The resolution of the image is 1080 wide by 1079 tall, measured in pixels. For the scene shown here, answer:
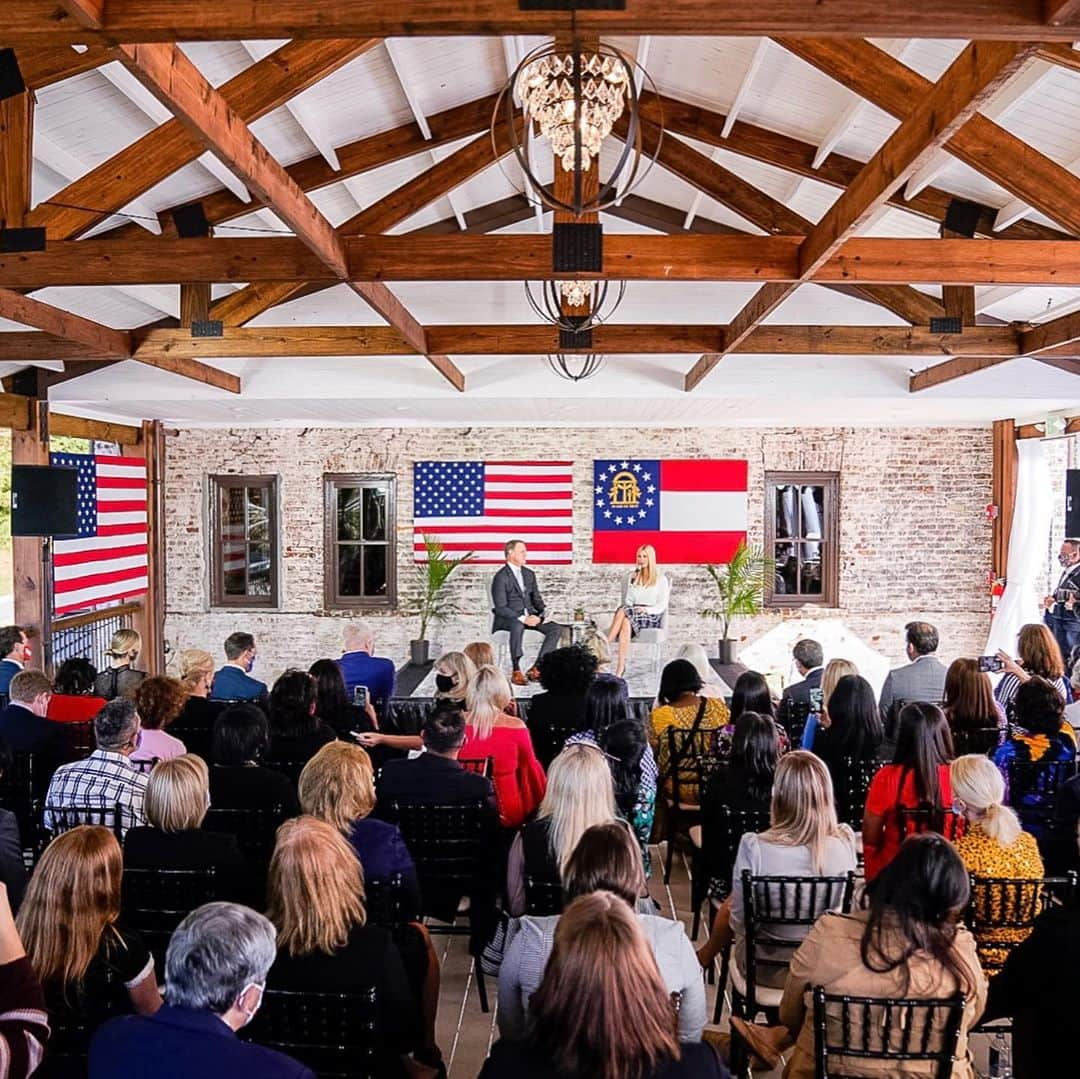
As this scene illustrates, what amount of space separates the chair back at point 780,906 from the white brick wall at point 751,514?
29.4 feet

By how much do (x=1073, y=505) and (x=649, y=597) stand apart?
397cm

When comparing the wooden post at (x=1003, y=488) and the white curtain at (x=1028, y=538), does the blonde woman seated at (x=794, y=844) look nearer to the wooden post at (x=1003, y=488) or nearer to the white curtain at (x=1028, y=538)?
the white curtain at (x=1028, y=538)

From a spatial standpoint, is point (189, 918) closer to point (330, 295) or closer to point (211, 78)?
point (211, 78)

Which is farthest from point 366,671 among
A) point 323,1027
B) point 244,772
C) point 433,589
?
point 433,589

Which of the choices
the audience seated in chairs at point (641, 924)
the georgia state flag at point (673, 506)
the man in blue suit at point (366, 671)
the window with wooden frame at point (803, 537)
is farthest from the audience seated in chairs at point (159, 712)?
the window with wooden frame at point (803, 537)

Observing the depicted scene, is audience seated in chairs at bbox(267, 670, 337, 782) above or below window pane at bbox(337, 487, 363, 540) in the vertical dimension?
below

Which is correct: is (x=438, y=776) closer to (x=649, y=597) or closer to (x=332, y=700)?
(x=332, y=700)

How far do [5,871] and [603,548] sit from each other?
9221 millimetres

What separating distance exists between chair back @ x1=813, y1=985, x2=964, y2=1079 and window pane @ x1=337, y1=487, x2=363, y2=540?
10.4 metres

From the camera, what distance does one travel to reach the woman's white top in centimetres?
1070

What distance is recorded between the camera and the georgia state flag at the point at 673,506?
12219mm

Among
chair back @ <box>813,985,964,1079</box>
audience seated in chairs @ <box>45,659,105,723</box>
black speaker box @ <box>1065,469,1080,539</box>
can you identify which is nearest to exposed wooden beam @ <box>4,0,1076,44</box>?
chair back @ <box>813,985,964,1079</box>

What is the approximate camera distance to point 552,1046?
6.50 feet

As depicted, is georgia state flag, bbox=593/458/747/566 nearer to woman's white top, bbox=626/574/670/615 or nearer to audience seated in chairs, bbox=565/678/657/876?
woman's white top, bbox=626/574/670/615
